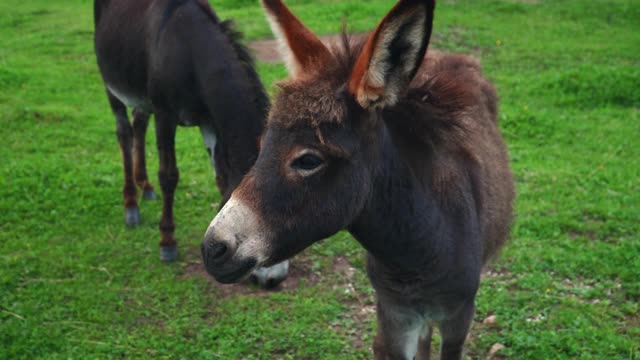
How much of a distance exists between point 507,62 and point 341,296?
6.93 meters

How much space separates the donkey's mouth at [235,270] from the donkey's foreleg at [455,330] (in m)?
1.11

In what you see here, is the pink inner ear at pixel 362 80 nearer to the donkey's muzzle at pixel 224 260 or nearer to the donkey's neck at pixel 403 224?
the donkey's neck at pixel 403 224

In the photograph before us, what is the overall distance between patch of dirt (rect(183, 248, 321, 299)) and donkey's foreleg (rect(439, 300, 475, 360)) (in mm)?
1916

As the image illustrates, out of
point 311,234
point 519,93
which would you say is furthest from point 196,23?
point 519,93

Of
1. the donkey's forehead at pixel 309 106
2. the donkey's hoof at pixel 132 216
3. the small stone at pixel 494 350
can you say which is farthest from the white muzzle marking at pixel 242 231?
the donkey's hoof at pixel 132 216

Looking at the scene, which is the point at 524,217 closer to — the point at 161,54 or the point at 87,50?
the point at 161,54

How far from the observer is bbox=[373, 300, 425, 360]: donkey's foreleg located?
309 cm

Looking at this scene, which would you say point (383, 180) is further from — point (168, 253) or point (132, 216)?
point (132, 216)

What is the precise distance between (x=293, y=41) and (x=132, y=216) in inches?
151

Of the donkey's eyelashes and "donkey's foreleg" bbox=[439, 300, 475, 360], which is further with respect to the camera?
"donkey's foreleg" bbox=[439, 300, 475, 360]

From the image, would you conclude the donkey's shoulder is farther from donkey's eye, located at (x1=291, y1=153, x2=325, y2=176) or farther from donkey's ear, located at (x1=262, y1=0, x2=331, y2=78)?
donkey's eye, located at (x1=291, y1=153, x2=325, y2=176)

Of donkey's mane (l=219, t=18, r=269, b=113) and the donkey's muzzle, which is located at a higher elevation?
the donkey's muzzle

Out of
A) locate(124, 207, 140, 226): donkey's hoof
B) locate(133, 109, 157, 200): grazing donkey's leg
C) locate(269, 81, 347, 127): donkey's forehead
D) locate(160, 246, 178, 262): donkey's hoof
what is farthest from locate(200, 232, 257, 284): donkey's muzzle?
locate(133, 109, 157, 200): grazing donkey's leg

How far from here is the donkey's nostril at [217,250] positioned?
2330 millimetres
